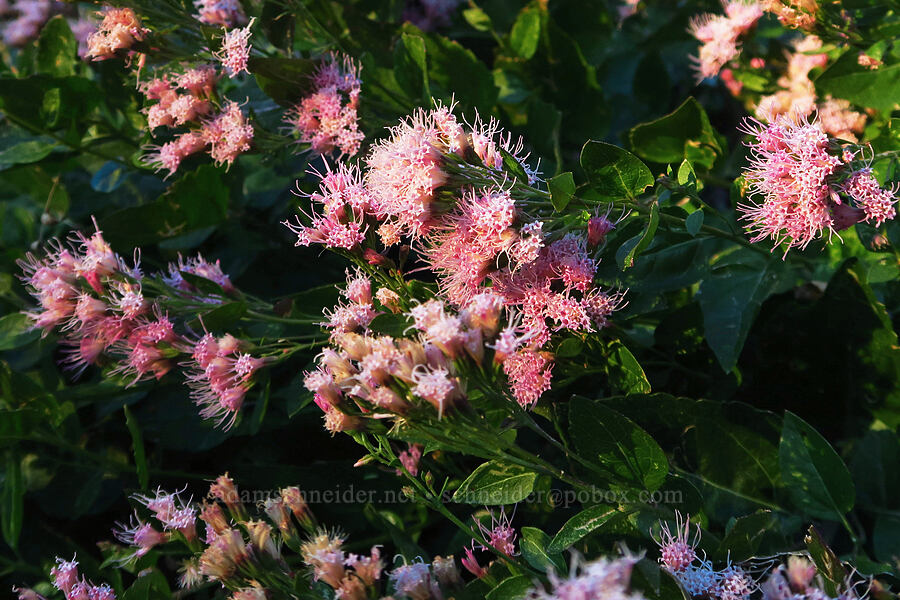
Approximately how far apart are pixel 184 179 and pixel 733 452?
3.90 feet

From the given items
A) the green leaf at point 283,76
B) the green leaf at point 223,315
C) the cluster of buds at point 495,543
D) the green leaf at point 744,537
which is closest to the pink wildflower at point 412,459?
the cluster of buds at point 495,543

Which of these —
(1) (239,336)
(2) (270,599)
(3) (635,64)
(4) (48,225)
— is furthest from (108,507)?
(3) (635,64)

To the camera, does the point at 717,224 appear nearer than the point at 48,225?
Yes

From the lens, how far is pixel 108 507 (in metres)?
1.85

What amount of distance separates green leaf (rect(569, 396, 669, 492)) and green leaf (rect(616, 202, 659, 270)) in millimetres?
207

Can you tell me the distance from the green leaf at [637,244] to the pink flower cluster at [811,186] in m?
0.18

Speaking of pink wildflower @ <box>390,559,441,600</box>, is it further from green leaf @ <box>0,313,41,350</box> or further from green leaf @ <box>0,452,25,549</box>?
green leaf @ <box>0,313,41,350</box>

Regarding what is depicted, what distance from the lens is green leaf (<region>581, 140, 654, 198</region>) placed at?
1.26m

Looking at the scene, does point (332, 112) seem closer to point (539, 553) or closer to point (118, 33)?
point (118, 33)

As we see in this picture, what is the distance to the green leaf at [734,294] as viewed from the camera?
1348 mm

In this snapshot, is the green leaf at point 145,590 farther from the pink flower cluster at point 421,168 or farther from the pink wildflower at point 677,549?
the pink wildflower at point 677,549

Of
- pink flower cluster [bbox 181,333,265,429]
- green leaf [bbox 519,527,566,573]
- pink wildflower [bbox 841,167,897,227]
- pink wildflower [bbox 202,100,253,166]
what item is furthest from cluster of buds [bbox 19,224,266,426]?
pink wildflower [bbox 841,167,897,227]

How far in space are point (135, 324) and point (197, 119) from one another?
42cm

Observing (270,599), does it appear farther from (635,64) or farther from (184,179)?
(635,64)
